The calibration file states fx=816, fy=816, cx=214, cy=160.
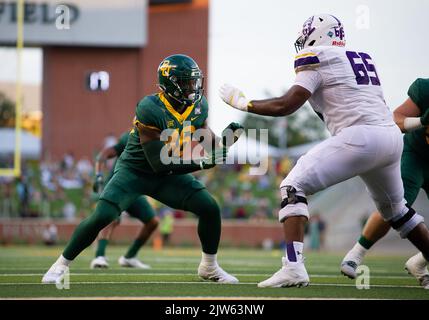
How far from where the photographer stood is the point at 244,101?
5.57m

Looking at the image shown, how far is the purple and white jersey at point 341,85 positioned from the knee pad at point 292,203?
22.5 inches

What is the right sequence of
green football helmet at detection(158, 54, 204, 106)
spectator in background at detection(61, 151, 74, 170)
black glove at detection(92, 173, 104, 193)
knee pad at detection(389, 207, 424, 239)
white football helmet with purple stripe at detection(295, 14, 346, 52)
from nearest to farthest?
white football helmet with purple stripe at detection(295, 14, 346, 52)
knee pad at detection(389, 207, 424, 239)
green football helmet at detection(158, 54, 204, 106)
black glove at detection(92, 173, 104, 193)
spectator in background at detection(61, 151, 74, 170)

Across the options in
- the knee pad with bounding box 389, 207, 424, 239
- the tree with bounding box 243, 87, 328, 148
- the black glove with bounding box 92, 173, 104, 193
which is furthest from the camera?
the tree with bounding box 243, 87, 328, 148

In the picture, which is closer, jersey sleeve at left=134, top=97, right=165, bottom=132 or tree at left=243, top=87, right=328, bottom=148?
jersey sleeve at left=134, top=97, right=165, bottom=132

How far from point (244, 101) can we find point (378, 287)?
5.81 ft

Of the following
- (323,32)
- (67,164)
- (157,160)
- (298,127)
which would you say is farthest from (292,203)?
(298,127)

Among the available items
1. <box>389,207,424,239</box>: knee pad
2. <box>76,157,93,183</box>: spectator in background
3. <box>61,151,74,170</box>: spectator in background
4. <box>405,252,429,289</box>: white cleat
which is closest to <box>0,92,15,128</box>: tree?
<box>76,157,93,183</box>: spectator in background

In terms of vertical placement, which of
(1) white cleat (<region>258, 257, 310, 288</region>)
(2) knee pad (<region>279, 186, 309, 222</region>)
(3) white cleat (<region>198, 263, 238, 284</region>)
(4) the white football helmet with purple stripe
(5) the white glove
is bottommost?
(3) white cleat (<region>198, 263, 238, 284</region>)

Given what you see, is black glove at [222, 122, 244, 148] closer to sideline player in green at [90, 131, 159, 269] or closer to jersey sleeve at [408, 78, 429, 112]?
jersey sleeve at [408, 78, 429, 112]

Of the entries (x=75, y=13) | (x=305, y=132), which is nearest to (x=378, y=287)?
(x=75, y=13)

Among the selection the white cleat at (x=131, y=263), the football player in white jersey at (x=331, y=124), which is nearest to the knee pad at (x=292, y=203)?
the football player in white jersey at (x=331, y=124)

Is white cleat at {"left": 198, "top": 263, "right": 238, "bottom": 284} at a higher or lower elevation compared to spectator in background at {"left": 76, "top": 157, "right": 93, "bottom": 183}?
higher

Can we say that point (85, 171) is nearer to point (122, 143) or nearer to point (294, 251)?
point (122, 143)

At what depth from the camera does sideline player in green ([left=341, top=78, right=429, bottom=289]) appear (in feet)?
20.7
